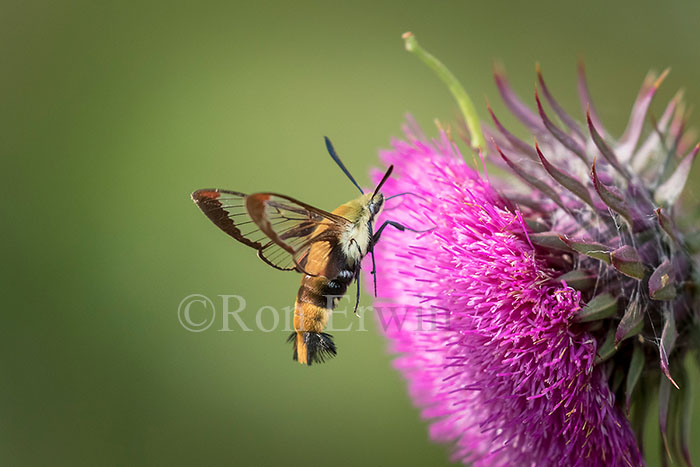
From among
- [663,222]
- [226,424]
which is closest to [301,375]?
[226,424]

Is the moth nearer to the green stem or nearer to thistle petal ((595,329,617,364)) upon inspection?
the green stem

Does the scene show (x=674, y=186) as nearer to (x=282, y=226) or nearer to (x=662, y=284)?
(x=662, y=284)

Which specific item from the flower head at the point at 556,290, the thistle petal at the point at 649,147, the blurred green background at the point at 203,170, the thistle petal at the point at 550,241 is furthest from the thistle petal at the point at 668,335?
the blurred green background at the point at 203,170

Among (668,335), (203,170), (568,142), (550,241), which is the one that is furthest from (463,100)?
(203,170)

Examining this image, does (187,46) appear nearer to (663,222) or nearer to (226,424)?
(226,424)

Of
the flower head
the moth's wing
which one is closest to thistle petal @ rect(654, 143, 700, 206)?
the flower head
